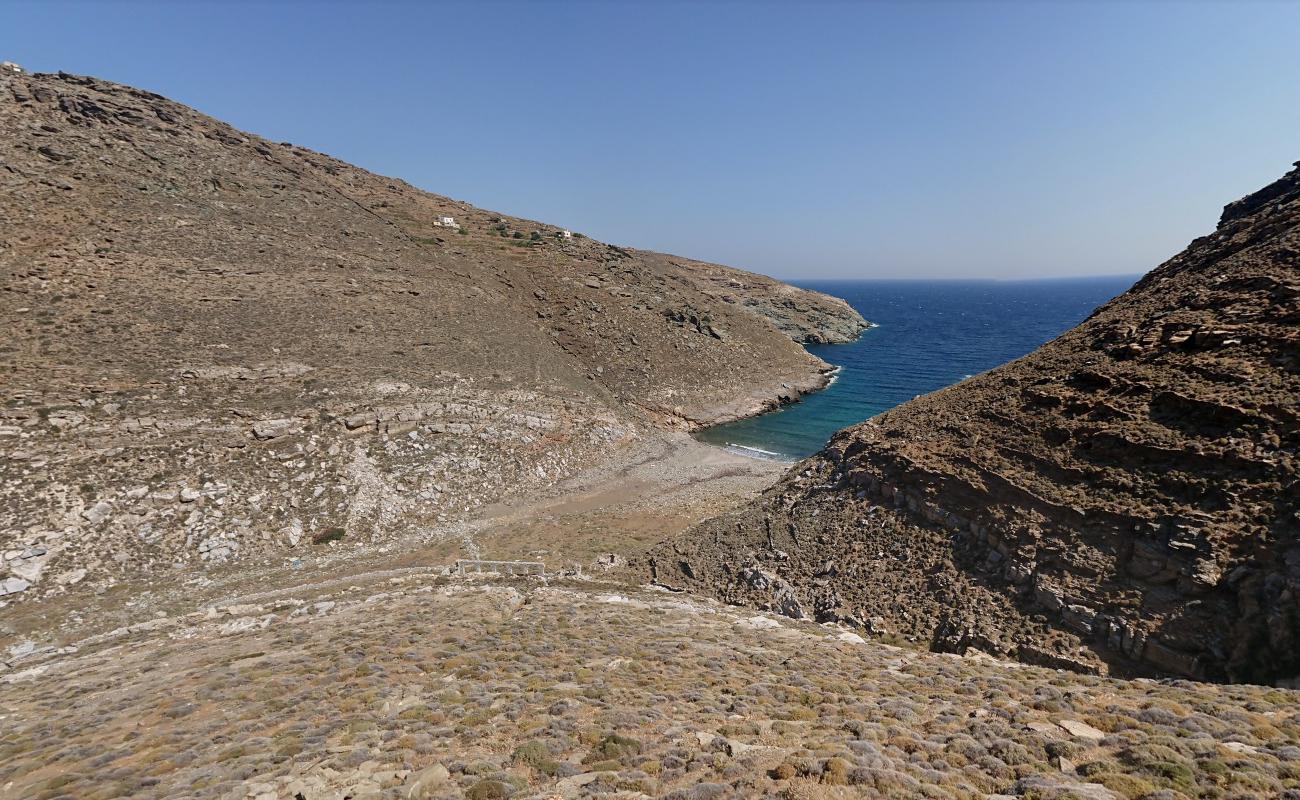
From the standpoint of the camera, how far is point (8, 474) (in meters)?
18.6

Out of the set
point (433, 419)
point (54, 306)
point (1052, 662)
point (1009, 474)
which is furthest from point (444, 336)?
point (1052, 662)

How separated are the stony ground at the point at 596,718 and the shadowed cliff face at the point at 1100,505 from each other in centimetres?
203

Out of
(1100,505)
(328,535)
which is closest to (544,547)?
(328,535)

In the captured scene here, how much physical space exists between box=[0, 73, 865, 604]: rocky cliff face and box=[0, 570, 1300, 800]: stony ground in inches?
290

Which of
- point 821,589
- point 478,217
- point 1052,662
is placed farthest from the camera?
point 478,217

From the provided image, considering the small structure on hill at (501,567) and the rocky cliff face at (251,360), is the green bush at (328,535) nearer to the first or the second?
the rocky cliff face at (251,360)

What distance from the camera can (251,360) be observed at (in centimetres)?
2750

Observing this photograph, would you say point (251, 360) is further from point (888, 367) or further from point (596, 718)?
point (888, 367)

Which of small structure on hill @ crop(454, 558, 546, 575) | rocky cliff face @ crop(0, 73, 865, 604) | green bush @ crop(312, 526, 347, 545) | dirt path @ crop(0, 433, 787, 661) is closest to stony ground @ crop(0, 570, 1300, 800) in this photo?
dirt path @ crop(0, 433, 787, 661)

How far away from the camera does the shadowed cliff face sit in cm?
1123

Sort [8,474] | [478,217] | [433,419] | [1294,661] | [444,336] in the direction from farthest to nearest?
1. [478,217]
2. [444,336]
3. [433,419]
4. [8,474]
5. [1294,661]

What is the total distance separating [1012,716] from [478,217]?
68.3m

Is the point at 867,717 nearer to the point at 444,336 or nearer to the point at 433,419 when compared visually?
the point at 433,419

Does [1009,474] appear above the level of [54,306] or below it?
below
